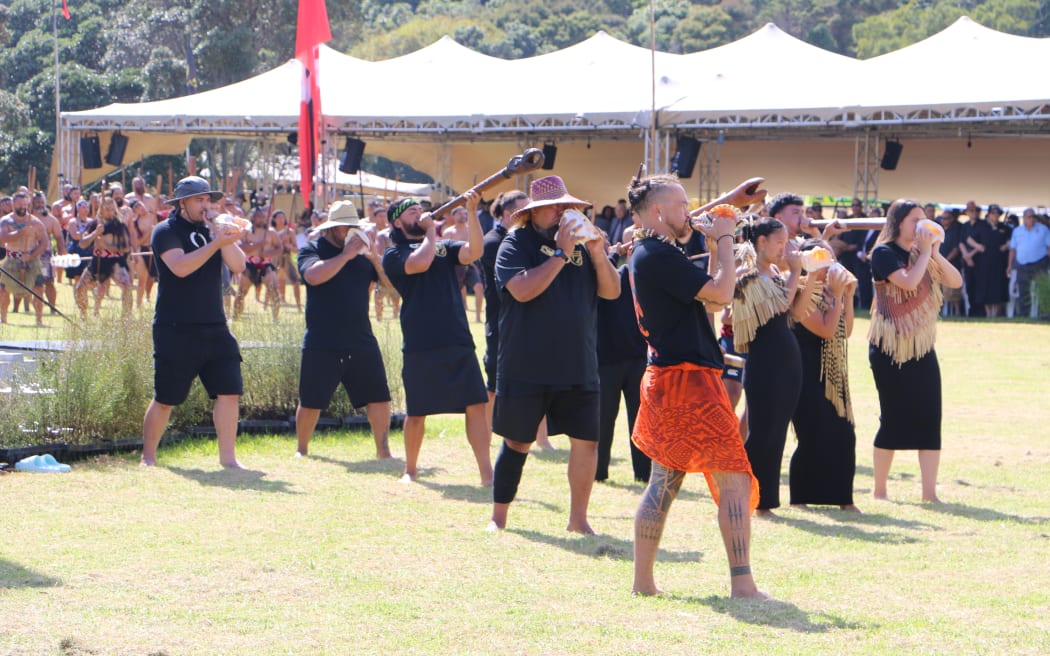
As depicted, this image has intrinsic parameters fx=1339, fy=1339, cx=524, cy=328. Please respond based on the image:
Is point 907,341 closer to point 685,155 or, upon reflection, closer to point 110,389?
point 110,389

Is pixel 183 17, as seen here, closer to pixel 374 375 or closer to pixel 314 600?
pixel 374 375

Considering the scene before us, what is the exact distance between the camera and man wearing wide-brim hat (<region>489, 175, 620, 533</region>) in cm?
669

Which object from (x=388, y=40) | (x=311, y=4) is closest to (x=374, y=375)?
(x=311, y=4)

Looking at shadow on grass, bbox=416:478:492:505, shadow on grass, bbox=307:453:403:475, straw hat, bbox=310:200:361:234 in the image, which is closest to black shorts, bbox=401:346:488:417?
shadow on grass, bbox=416:478:492:505

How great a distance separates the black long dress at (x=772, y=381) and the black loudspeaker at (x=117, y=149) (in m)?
27.1

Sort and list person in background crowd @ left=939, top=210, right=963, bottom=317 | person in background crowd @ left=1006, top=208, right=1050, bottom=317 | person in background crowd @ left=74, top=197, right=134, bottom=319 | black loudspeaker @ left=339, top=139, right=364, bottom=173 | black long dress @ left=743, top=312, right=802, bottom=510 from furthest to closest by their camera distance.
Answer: black loudspeaker @ left=339, top=139, right=364, bottom=173 < person in background crowd @ left=939, top=210, right=963, bottom=317 < person in background crowd @ left=1006, top=208, right=1050, bottom=317 < person in background crowd @ left=74, top=197, right=134, bottom=319 < black long dress @ left=743, top=312, right=802, bottom=510

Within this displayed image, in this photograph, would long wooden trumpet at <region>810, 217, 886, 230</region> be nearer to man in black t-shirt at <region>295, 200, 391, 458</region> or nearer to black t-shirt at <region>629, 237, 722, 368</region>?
black t-shirt at <region>629, 237, 722, 368</region>

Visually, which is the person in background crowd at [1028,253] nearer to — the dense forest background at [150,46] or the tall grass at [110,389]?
the tall grass at [110,389]

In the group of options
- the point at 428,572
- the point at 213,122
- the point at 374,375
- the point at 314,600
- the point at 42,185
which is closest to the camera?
the point at 314,600

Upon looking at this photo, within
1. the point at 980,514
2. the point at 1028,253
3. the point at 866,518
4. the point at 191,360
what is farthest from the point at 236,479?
the point at 1028,253

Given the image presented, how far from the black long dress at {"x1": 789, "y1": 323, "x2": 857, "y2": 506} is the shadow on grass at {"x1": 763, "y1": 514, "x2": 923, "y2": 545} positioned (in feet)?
1.12

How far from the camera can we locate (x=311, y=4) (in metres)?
21.2

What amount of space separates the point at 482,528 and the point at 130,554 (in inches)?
73.4

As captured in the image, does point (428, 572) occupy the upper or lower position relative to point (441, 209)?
lower
